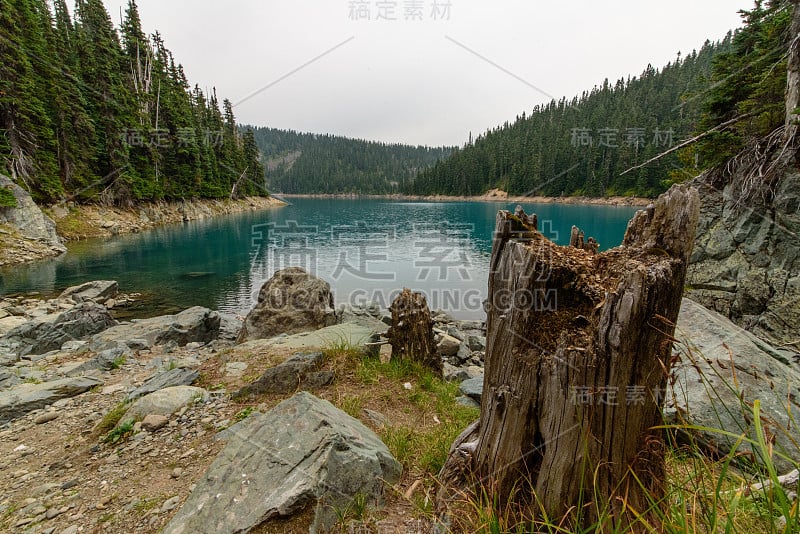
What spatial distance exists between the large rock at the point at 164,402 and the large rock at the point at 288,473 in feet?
4.78

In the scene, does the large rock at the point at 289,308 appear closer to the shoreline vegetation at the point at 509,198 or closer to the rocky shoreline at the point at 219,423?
the rocky shoreline at the point at 219,423

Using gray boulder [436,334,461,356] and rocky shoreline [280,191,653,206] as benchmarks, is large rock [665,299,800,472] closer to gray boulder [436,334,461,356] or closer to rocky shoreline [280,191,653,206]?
gray boulder [436,334,461,356]

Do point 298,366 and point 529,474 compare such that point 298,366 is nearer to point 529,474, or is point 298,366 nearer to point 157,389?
point 157,389

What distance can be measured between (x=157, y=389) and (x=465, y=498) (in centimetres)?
441

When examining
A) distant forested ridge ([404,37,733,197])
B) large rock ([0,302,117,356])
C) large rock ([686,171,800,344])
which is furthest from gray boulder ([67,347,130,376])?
distant forested ridge ([404,37,733,197])

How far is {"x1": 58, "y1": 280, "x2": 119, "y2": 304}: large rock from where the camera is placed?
13007 mm

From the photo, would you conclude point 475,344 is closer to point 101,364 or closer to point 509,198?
point 101,364

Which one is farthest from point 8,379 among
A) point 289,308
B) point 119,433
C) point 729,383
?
point 729,383

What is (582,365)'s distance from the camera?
1.81 m

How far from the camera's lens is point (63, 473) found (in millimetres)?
3250

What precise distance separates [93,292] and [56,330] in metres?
5.13

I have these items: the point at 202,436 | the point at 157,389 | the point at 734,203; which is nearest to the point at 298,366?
the point at 202,436

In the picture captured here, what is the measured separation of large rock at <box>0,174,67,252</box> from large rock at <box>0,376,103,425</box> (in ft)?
67.9

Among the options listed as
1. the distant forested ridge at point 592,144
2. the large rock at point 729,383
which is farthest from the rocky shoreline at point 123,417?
the distant forested ridge at point 592,144
